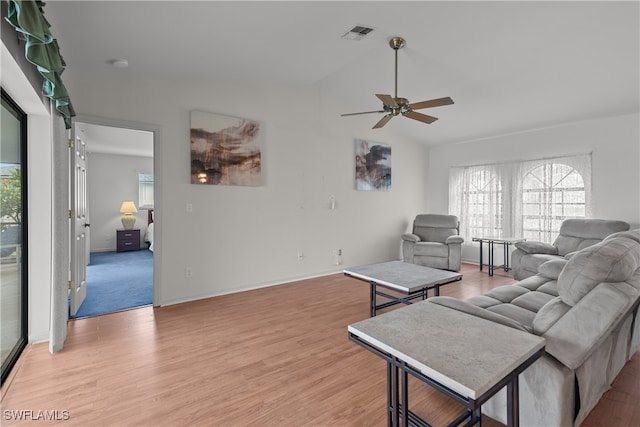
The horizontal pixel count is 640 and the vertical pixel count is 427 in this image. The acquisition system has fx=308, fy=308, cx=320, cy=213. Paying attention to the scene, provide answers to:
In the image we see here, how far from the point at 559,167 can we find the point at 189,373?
5.92 meters

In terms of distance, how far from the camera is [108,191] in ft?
24.8

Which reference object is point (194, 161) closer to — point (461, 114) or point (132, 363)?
point (132, 363)

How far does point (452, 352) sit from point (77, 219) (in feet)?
13.2

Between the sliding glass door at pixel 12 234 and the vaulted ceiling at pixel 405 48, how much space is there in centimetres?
89

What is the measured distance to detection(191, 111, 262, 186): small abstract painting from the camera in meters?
3.91

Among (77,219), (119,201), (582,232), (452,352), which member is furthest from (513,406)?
(119,201)

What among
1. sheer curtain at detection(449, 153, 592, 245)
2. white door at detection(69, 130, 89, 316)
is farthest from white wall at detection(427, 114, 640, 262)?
white door at detection(69, 130, 89, 316)

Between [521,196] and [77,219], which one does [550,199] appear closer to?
[521,196]

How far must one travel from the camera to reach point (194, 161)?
389cm

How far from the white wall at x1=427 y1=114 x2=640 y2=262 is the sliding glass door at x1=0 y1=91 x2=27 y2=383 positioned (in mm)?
6620

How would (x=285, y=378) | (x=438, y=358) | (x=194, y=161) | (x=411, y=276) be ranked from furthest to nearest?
(x=194, y=161), (x=411, y=276), (x=285, y=378), (x=438, y=358)

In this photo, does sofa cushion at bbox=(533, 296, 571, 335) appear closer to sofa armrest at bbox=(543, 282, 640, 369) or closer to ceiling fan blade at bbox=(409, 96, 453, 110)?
sofa armrest at bbox=(543, 282, 640, 369)

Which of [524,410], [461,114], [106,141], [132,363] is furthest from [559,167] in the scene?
[106,141]

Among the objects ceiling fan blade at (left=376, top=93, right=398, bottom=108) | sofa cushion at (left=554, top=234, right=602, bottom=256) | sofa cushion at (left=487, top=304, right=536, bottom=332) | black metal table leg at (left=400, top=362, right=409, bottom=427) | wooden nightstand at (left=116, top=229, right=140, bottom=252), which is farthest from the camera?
wooden nightstand at (left=116, top=229, right=140, bottom=252)
